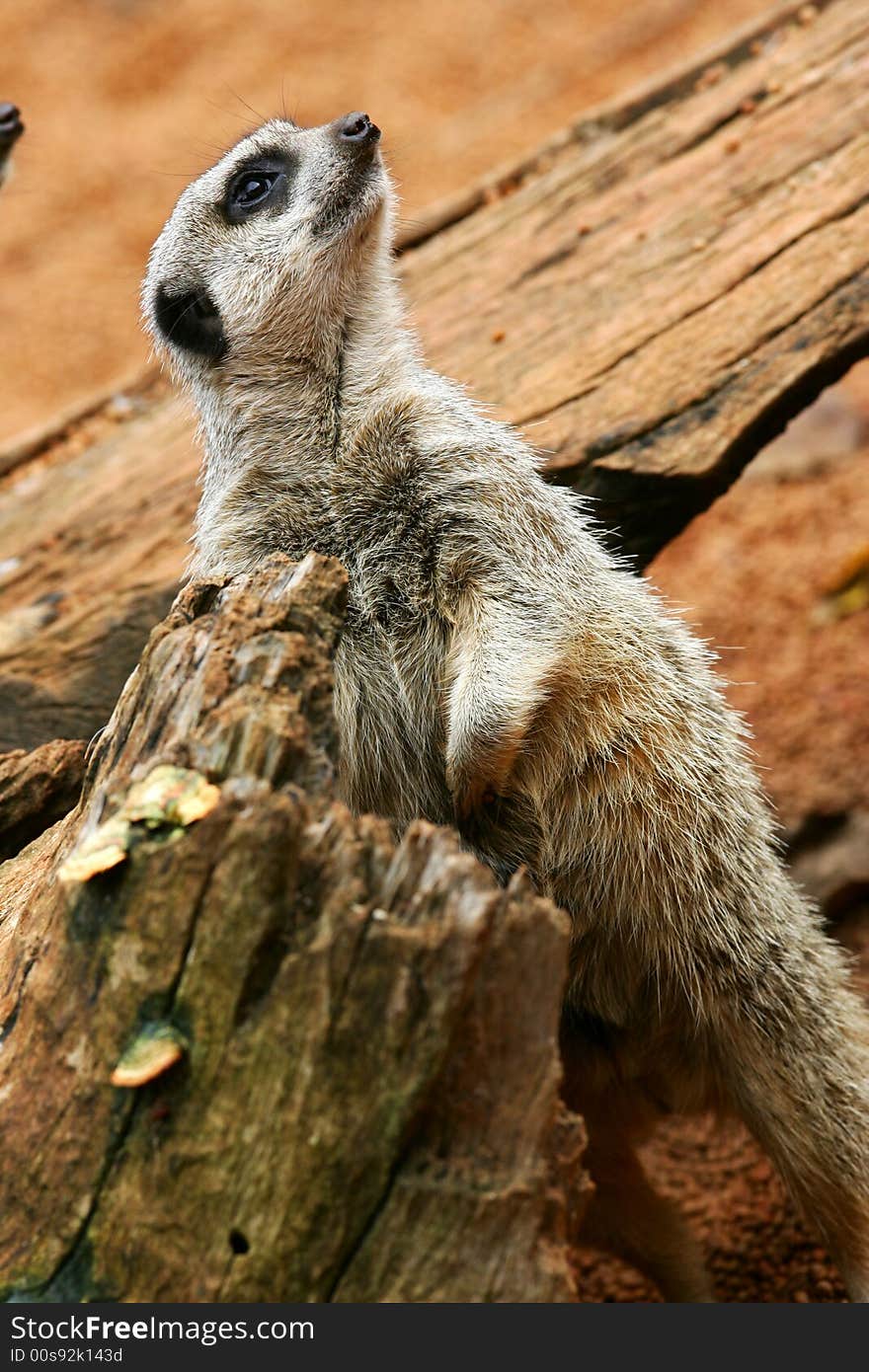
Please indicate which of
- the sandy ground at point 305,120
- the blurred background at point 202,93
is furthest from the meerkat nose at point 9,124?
the blurred background at point 202,93

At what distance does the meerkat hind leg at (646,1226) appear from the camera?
11.6ft

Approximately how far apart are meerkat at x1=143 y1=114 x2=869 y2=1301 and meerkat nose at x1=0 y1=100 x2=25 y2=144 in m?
3.55

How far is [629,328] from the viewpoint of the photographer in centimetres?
465

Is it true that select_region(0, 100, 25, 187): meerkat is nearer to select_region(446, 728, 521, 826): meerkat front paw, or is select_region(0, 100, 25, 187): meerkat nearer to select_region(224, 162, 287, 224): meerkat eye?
select_region(224, 162, 287, 224): meerkat eye

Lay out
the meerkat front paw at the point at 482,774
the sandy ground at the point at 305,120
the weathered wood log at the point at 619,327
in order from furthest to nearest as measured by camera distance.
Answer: the sandy ground at the point at 305,120 < the weathered wood log at the point at 619,327 < the meerkat front paw at the point at 482,774

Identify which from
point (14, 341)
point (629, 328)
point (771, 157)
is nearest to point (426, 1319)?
point (629, 328)

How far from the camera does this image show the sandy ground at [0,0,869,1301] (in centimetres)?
739

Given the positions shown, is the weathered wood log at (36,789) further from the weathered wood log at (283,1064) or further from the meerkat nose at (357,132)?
the meerkat nose at (357,132)

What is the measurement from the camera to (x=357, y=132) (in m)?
3.61

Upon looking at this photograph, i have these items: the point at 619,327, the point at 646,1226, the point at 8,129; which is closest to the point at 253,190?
the point at 619,327

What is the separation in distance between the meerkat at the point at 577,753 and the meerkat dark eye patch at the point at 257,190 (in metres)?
0.62

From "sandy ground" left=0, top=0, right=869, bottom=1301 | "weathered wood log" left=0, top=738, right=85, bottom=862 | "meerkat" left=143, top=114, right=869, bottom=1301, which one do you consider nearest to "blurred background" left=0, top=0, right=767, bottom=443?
"sandy ground" left=0, top=0, right=869, bottom=1301

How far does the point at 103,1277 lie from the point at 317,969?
0.63m

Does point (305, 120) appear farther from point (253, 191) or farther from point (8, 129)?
point (253, 191)
